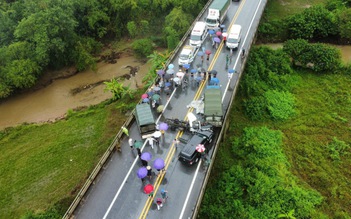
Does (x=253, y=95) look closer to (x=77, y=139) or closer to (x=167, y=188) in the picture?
(x=167, y=188)

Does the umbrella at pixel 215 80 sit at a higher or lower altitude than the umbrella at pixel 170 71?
lower

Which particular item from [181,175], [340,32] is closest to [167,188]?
[181,175]

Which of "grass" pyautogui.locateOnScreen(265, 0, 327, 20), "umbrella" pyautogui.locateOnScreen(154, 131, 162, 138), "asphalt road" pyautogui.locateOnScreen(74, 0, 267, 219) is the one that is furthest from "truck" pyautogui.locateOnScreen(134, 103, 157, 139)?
"grass" pyautogui.locateOnScreen(265, 0, 327, 20)

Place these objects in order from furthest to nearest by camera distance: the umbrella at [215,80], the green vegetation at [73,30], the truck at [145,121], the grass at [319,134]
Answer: the green vegetation at [73,30] → the umbrella at [215,80] → the grass at [319,134] → the truck at [145,121]

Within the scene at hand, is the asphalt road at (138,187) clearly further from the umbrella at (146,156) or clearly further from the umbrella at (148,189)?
the umbrella at (146,156)

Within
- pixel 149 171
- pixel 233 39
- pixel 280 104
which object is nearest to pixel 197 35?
pixel 233 39

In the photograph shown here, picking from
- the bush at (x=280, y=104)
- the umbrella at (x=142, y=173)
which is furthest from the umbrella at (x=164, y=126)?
the bush at (x=280, y=104)
